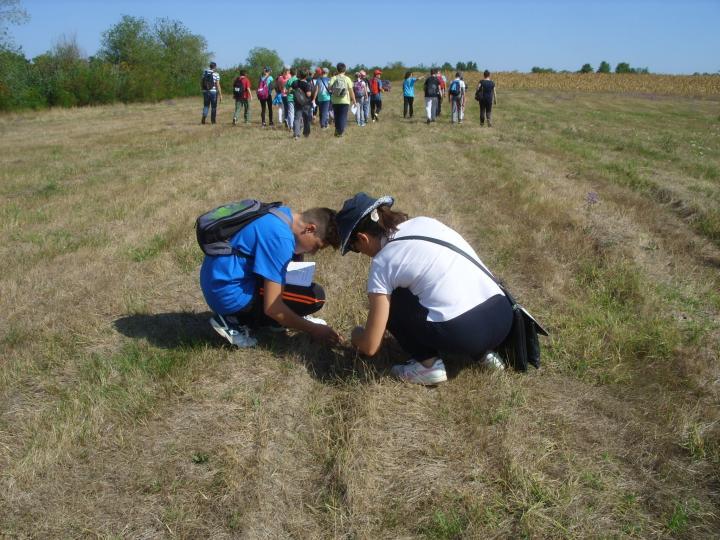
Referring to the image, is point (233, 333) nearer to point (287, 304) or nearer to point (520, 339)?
point (287, 304)

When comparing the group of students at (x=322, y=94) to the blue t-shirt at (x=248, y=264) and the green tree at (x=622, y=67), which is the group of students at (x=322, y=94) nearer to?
the blue t-shirt at (x=248, y=264)

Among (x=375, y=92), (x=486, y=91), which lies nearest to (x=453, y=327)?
(x=486, y=91)

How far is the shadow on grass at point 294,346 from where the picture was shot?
135 inches

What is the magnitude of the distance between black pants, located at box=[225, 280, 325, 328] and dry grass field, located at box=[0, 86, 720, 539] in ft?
0.74

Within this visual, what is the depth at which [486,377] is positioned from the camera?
3.27m

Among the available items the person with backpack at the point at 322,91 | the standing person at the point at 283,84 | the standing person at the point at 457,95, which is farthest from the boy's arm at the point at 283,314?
the standing person at the point at 457,95

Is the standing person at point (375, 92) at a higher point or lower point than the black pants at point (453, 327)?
higher

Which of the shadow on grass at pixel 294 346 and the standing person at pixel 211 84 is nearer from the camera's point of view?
the shadow on grass at pixel 294 346

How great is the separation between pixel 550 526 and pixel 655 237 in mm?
4990

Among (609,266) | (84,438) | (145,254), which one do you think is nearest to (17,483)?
(84,438)

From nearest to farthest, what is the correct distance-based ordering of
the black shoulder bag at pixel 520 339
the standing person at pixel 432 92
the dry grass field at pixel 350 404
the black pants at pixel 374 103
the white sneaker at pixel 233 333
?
the dry grass field at pixel 350 404
the black shoulder bag at pixel 520 339
the white sneaker at pixel 233 333
the standing person at pixel 432 92
the black pants at pixel 374 103

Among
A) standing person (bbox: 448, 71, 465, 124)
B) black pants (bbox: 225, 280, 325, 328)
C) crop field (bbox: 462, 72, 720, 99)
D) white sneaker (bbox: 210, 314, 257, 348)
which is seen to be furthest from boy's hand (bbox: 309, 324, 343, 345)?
crop field (bbox: 462, 72, 720, 99)

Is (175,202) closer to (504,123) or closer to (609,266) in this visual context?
(609,266)

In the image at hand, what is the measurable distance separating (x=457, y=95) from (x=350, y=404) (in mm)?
15977
